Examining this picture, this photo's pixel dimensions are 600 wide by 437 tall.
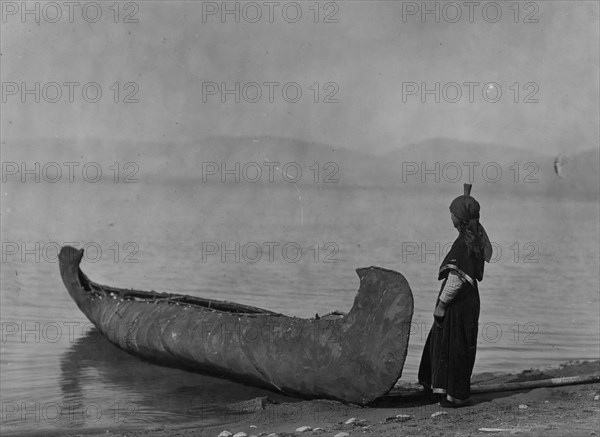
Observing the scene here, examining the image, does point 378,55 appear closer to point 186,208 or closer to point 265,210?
point 265,210

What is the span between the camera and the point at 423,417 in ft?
23.0

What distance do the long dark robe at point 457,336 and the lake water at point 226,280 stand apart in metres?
2.16

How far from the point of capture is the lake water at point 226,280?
10094 millimetres

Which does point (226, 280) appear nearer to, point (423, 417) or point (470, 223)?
point (470, 223)

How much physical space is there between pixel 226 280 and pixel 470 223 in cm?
1799

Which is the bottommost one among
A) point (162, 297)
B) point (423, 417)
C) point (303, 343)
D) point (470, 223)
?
point (423, 417)

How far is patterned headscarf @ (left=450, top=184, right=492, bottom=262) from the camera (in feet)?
23.9

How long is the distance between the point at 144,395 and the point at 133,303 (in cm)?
175

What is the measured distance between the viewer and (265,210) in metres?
59.6

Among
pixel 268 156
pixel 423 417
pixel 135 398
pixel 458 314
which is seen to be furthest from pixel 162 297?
pixel 268 156

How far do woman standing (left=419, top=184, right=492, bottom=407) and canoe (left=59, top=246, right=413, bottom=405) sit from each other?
39 cm

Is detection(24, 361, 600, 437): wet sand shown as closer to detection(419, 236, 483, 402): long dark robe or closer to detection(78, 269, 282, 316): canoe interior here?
detection(419, 236, 483, 402): long dark robe

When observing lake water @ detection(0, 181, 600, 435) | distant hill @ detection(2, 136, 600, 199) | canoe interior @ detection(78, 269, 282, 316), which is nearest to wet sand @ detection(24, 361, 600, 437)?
lake water @ detection(0, 181, 600, 435)

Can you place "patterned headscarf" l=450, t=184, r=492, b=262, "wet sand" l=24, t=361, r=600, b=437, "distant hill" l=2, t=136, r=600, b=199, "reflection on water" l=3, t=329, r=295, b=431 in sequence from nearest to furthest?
"wet sand" l=24, t=361, r=600, b=437, "patterned headscarf" l=450, t=184, r=492, b=262, "reflection on water" l=3, t=329, r=295, b=431, "distant hill" l=2, t=136, r=600, b=199
